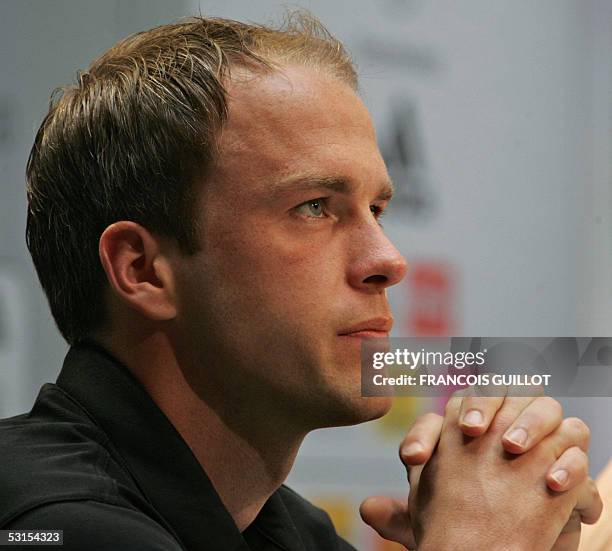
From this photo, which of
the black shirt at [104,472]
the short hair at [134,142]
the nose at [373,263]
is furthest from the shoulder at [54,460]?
the nose at [373,263]

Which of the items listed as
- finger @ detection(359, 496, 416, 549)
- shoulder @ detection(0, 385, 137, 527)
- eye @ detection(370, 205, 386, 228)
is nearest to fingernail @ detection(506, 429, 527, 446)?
finger @ detection(359, 496, 416, 549)

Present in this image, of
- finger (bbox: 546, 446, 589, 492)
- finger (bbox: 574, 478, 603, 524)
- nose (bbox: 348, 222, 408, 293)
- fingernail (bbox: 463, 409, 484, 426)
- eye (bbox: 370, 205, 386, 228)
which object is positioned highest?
eye (bbox: 370, 205, 386, 228)

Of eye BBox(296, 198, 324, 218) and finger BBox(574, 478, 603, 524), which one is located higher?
eye BBox(296, 198, 324, 218)

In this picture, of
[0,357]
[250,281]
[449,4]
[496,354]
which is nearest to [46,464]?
[250,281]

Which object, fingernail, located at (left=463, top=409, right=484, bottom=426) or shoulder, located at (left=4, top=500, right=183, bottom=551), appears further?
fingernail, located at (left=463, top=409, right=484, bottom=426)

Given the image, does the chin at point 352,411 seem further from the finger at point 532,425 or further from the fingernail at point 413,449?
the finger at point 532,425

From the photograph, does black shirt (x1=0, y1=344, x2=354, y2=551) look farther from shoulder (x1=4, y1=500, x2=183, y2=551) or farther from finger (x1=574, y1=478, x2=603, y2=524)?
finger (x1=574, y1=478, x2=603, y2=524)

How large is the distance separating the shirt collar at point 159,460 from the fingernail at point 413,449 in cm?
21

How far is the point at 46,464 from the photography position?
1.01 meters

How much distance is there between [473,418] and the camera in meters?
1.13

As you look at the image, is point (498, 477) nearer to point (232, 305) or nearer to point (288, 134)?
point (232, 305)

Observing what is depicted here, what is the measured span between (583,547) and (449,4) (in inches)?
60.3

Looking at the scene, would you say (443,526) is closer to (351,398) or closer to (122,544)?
(351,398)

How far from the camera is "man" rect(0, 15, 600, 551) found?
1114 mm
